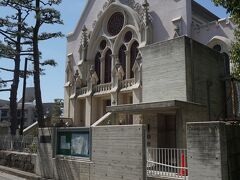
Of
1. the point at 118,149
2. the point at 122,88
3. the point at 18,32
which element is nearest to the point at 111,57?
the point at 122,88

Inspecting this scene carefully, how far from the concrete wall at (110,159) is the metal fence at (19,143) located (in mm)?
3358

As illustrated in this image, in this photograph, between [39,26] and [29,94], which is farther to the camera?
[29,94]

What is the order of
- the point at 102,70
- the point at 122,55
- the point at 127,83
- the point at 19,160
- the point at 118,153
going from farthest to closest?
the point at 102,70
the point at 122,55
the point at 127,83
the point at 19,160
the point at 118,153

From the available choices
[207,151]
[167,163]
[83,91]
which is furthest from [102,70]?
[207,151]

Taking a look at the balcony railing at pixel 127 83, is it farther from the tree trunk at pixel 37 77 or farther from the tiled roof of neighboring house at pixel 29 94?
the tiled roof of neighboring house at pixel 29 94

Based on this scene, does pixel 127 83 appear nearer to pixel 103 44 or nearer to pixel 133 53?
pixel 133 53

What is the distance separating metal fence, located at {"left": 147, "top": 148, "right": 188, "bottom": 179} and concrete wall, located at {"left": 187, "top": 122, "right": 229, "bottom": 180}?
82 centimetres

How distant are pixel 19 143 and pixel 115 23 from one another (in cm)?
1693

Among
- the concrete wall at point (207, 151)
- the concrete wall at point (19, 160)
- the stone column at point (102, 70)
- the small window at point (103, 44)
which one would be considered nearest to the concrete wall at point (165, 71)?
the concrete wall at point (207, 151)

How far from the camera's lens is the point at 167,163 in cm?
1135

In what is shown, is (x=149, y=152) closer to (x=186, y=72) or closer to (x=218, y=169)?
(x=218, y=169)

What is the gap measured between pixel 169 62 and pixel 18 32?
40.1ft

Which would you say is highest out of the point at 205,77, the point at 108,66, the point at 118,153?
the point at 108,66

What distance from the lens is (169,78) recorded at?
16.5 meters
